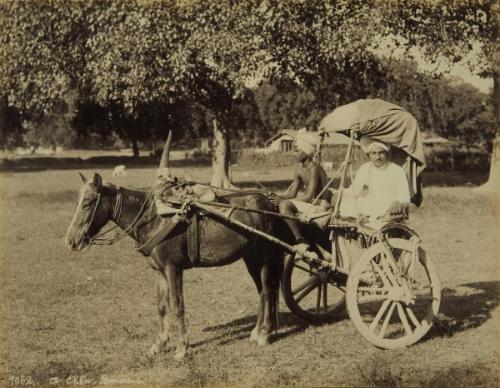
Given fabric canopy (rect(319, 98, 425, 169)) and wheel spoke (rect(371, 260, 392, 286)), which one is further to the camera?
fabric canopy (rect(319, 98, 425, 169))

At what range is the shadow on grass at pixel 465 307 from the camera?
7.91m

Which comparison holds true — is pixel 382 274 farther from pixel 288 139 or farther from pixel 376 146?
pixel 288 139

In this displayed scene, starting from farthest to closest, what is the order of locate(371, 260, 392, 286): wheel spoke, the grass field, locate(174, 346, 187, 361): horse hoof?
locate(371, 260, 392, 286): wheel spoke < locate(174, 346, 187, 361): horse hoof < the grass field

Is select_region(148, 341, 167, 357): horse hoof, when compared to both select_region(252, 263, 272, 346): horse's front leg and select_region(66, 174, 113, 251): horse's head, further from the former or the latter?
select_region(66, 174, 113, 251): horse's head

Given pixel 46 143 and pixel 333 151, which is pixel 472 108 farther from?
pixel 46 143

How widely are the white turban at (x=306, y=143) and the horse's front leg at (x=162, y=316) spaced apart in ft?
7.68

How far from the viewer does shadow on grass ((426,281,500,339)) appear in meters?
7.91

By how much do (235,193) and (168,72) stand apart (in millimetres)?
15031

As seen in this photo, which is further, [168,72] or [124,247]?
[168,72]

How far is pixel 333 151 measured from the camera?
2275 inches

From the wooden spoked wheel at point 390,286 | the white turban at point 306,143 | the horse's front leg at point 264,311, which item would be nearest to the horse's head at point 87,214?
the horse's front leg at point 264,311

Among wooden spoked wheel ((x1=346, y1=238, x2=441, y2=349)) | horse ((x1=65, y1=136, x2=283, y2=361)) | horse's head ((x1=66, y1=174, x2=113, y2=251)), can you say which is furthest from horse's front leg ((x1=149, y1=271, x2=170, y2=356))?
wooden spoked wheel ((x1=346, y1=238, x2=441, y2=349))

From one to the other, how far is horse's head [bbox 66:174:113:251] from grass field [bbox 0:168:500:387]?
54.3 inches

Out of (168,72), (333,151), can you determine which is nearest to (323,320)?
(168,72)
